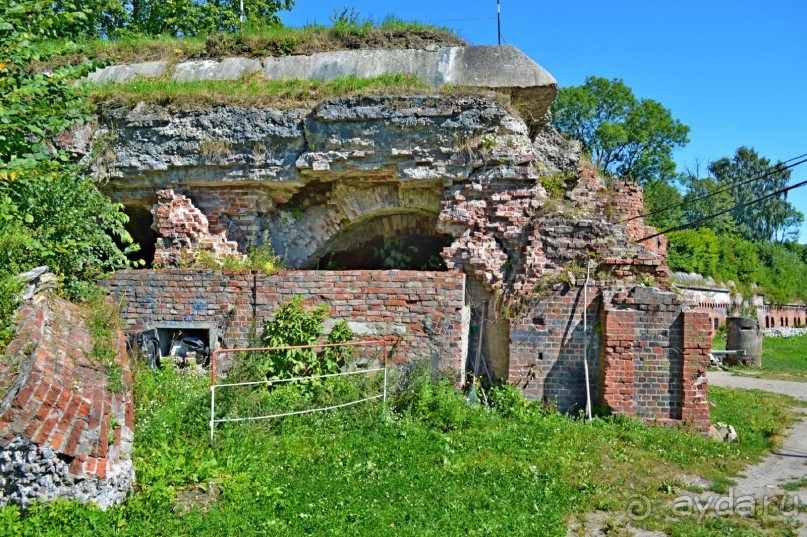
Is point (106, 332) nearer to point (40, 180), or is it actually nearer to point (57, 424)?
point (40, 180)

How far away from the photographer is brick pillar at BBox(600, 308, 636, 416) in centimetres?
762

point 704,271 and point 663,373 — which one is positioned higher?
point 704,271

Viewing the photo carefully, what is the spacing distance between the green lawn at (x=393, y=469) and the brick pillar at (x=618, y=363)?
226 millimetres

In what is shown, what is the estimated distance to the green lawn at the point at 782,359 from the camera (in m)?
14.8

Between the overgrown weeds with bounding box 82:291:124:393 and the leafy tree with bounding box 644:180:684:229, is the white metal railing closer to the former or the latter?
the overgrown weeds with bounding box 82:291:124:393

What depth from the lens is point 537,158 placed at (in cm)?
1018

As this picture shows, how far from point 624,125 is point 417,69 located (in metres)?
25.6

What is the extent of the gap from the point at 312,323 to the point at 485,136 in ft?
12.4

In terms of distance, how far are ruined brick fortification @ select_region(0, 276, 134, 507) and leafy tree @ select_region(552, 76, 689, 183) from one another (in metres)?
30.5

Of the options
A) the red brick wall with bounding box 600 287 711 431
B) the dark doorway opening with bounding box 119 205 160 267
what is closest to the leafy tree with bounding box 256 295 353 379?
the red brick wall with bounding box 600 287 711 431

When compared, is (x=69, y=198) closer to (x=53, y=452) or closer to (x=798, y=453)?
(x=53, y=452)

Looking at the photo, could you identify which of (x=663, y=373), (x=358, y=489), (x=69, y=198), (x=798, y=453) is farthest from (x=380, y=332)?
(x=798, y=453)

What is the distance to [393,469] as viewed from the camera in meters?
5.63

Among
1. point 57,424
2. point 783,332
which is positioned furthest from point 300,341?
point 783,332
